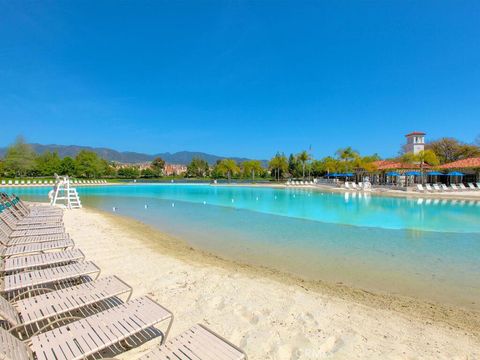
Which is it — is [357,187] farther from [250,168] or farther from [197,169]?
[197,169]

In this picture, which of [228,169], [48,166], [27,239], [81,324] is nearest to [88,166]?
[48,166]

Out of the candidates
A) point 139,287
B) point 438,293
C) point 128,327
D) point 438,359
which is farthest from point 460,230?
point 128,327

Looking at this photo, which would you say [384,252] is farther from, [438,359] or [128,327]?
[128,327]

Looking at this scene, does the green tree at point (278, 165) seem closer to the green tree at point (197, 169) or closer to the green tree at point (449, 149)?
the green tree at point (197, 169)

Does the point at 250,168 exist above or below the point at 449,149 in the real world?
below

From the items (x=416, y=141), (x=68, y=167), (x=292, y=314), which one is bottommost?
(x=292, y=314)

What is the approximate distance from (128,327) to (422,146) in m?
60.1

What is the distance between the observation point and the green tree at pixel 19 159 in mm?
52094

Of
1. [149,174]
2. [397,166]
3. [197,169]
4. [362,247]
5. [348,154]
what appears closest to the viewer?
[362,247]

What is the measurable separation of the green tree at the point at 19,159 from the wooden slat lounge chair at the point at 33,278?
61052mm

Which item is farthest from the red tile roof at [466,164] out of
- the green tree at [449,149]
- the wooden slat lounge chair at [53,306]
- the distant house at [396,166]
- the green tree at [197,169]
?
the green tree at [197,169]

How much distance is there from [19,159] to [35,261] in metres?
61.0

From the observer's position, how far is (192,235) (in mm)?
9023

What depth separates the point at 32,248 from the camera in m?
4.66
